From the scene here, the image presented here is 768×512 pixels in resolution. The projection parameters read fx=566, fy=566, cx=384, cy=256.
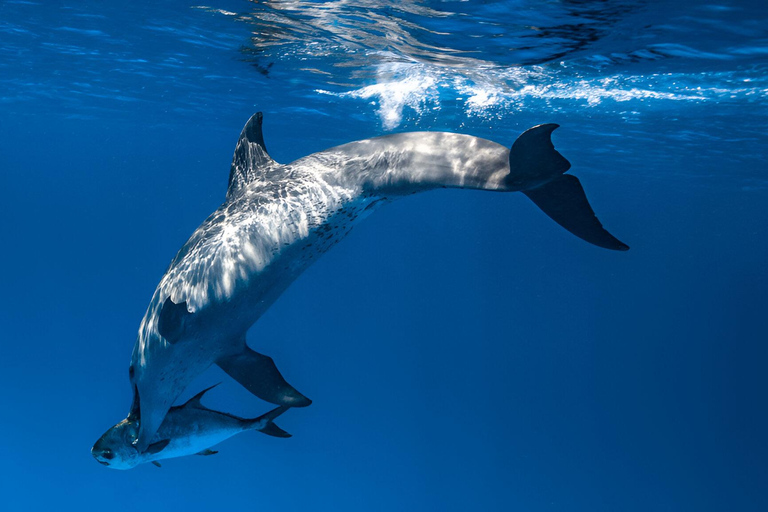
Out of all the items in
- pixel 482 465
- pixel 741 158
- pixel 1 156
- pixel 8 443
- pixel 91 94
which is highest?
pixel 91 94

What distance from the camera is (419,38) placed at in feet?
39.6

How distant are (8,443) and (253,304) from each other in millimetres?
34514

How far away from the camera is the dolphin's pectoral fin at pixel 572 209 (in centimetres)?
393

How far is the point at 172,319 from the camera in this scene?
4.48 m

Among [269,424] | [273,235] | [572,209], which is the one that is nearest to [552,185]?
[572,209]

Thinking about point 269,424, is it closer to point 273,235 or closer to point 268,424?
point 268,424

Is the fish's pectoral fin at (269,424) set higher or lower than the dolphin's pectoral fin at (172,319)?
lower

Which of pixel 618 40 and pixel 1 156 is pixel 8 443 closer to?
pixel 618 40

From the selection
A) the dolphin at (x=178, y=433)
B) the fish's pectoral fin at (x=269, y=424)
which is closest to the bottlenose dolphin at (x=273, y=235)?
the dolphin at (x=178, y=433)

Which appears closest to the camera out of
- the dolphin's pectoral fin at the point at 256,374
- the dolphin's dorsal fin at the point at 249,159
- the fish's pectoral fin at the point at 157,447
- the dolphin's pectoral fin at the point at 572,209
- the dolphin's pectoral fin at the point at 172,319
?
the dolphin's pectoral fin at the point at 572,209

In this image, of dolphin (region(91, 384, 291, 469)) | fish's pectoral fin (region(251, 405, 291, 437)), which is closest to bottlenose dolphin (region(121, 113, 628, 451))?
dolphin (region(91, 384, 291, 469))

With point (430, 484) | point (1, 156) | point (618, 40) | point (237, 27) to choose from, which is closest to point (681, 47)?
point (618, 40)

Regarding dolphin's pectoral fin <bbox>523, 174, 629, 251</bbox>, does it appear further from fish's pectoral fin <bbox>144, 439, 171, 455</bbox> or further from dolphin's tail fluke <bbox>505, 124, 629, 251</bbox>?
fish's pectoral fin <bbox>144, 439, 171, 455</bbox>

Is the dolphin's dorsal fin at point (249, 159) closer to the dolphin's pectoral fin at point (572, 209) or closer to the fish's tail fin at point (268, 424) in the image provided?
the fish's tail fin at point (268, 424)
